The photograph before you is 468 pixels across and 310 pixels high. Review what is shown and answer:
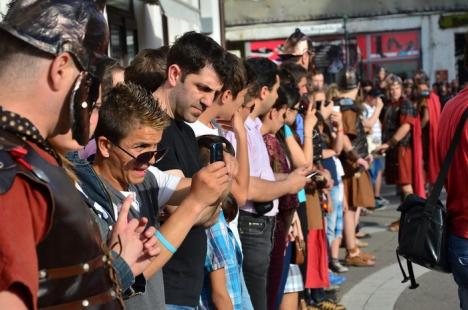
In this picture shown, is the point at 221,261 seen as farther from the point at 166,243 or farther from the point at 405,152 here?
the point at 405,152

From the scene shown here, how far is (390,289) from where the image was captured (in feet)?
26.3

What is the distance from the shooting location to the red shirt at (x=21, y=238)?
68.2 inches

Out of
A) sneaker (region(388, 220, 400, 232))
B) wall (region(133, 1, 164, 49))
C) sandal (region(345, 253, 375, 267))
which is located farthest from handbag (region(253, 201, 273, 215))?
wall (region(133, 1, 164, 49))

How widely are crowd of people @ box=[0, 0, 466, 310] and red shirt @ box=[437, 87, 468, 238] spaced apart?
30 centimetres

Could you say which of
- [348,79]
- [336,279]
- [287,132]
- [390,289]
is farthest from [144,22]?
[287,132]

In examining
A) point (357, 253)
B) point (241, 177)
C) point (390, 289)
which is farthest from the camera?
point (357, 253)

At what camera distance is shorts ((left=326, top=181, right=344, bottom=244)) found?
8716 mm

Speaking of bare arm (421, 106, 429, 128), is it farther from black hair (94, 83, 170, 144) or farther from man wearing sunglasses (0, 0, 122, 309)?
man wearing sunglasses (0, 0, 122, 309)

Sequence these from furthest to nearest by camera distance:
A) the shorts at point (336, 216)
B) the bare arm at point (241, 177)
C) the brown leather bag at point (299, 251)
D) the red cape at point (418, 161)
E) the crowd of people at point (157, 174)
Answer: the red cape at point (418, 161)
the shorts at point (336, 216)
the brown leather bag at point (299, 251)
the bare arm at point (241, 177)
the crowd of people at point (157, 174)

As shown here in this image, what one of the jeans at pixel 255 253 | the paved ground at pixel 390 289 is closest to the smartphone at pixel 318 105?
the paved ground at pixel 390 289

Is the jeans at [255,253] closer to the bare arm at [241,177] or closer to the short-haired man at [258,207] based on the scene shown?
the short-haired man at [258,207]

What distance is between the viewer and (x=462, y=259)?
4.36m

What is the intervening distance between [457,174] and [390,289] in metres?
3.74

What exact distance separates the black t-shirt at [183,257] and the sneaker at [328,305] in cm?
351
